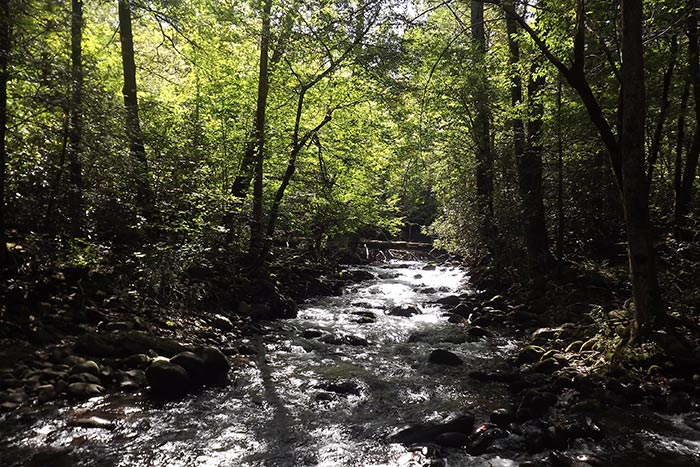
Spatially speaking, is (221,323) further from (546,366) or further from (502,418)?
(546,366)

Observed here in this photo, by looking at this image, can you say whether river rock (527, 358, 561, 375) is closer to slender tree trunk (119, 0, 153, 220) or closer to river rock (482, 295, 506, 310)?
river rock (482, 295, 506, 310)

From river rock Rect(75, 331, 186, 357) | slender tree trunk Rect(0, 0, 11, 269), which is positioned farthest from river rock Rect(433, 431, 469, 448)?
slender tree trunk Rect(0, 0, 11, 269)

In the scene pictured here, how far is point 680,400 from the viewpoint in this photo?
5391mm

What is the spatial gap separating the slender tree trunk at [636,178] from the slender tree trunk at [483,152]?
7848 millimetres

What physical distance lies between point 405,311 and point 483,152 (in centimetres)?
628

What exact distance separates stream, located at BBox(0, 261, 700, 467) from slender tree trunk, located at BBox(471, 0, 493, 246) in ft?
21.0

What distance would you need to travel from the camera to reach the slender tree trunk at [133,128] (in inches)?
337

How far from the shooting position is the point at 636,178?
6355 millimetres

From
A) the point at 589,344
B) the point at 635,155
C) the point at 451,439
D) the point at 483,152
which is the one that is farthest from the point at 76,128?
the point at 483,152

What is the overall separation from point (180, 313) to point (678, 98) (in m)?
12.7

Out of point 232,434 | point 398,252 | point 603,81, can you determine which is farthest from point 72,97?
point 398,252

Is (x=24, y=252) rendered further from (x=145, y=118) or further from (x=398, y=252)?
(x=398, y=252)

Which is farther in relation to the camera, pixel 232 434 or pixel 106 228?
pixel 106 228

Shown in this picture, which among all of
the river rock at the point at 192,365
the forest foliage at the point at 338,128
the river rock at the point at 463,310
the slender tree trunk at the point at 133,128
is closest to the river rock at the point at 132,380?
the river rock at the point at 192,365
